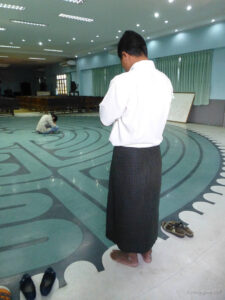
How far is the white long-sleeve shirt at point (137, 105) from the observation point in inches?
45.4

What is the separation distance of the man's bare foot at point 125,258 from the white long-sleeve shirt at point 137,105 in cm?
78

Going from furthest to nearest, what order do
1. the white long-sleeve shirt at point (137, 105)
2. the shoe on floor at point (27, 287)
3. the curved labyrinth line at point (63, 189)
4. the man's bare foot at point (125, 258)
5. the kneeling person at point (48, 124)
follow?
the kneeling person at point (48, 124) → the curved labyrinth line at point (63, 189) → the man's bare foot at point (125, 258) → the shoe on floor at point (27, 287) → the white long-sleeve shirt at point (137, 105)

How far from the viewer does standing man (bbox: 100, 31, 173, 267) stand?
3.84 feet

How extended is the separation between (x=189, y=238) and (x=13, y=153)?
143 inches

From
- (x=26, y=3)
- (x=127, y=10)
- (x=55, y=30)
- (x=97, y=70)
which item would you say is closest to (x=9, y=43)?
(x=55, y=30)

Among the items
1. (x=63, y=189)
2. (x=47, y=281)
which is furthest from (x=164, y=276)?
(x=63, y=189)

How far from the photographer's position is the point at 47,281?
1.33 m

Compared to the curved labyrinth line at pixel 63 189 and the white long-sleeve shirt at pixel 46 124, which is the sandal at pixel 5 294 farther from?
the white long-sleeve shirt at pixel 46 124

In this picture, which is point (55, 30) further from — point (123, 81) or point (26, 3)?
point (123, 81)

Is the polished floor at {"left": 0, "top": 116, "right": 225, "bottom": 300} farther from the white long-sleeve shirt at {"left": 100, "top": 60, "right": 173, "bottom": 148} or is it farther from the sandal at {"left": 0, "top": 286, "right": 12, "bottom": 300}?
the white long-sleeve shirt at {"left": 100, "top": 60, "right": 173, "bottom": 148}

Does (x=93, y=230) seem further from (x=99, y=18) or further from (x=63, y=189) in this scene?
(x=99, y=18)

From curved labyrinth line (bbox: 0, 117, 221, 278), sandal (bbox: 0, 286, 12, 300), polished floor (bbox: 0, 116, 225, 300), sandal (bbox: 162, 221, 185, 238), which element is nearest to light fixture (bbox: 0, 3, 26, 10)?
curved labyrinth line (bbox: 0, 117, 221, 278)

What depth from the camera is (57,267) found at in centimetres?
152

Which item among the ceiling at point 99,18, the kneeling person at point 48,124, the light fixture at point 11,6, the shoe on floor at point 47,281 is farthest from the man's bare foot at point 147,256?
the light fixture at point 11,6
